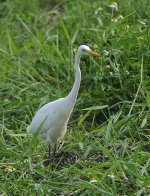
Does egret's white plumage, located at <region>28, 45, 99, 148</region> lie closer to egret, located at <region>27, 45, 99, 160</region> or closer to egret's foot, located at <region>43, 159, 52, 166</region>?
egret, located at <region>27, 45, 99, 160</region>

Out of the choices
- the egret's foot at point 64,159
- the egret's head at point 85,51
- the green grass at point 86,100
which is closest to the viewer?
the green grass at point 86,100

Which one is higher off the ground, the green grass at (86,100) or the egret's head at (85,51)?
the egret's head at (85,51)

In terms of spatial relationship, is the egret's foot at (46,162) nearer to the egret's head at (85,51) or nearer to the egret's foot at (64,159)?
the egret's foot at (64,159)

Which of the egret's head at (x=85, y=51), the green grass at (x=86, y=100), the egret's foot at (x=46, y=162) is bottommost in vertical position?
the egret's foot at (x=46, y=162)

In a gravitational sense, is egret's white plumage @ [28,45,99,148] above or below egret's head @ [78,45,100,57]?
below

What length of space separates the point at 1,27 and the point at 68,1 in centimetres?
111

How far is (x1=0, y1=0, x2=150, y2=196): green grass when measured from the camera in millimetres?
4910

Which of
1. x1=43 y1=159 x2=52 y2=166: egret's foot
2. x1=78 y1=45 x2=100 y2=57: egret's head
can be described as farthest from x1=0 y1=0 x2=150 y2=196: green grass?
x1=78 y1=45 x2=100 y2=57: egret's head

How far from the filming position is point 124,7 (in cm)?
702

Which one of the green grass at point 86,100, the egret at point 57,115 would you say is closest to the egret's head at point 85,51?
the egret at point 57,115

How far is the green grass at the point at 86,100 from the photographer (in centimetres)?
491

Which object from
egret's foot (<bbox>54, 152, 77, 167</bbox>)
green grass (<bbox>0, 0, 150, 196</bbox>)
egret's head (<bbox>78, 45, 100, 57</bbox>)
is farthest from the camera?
egret's foot (<bbox>54, 152, 77, 167</bbox>)

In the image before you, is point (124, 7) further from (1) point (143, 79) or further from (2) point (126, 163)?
(2) point (126, 163)

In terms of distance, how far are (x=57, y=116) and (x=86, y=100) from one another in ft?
3.03
